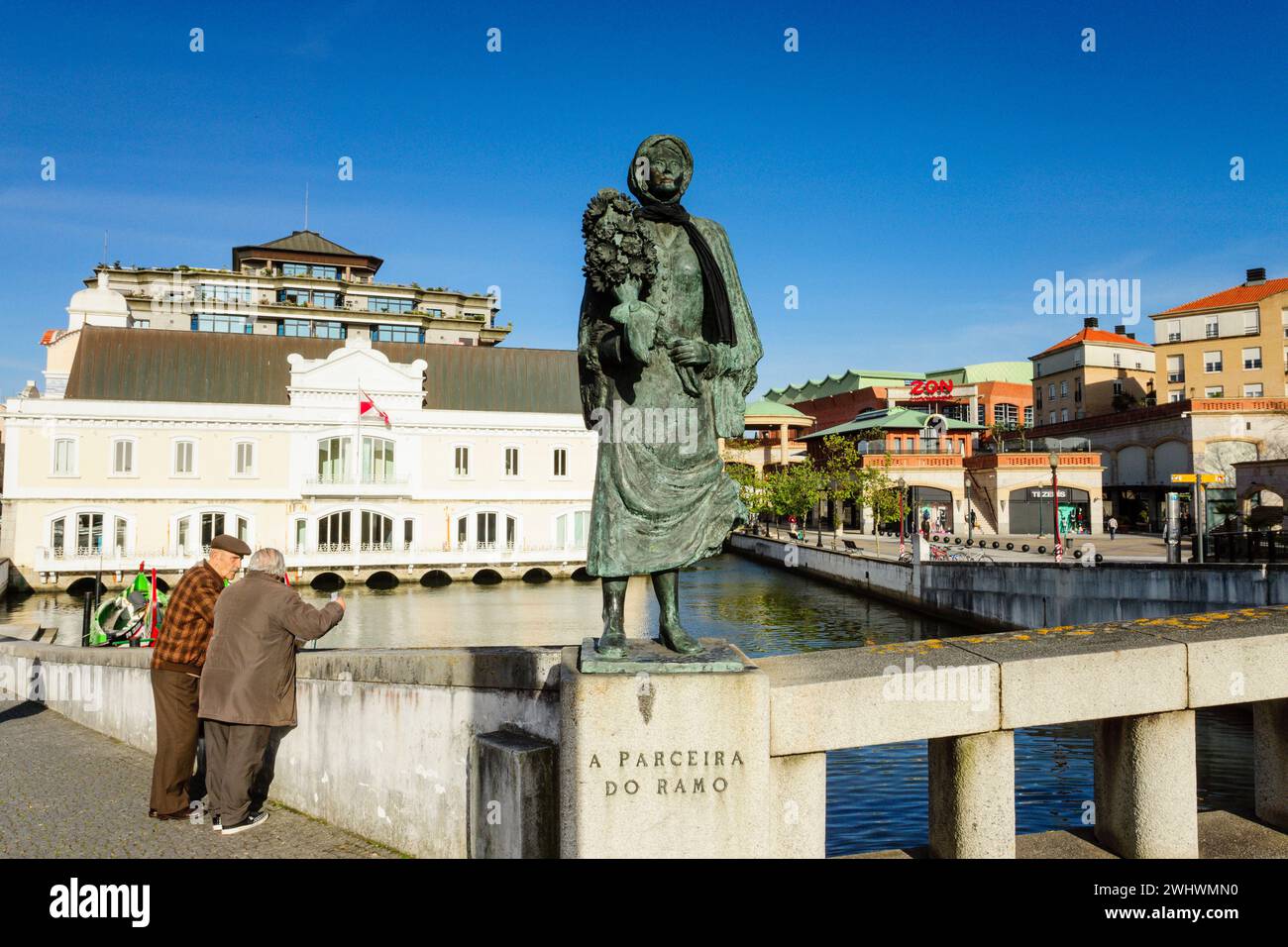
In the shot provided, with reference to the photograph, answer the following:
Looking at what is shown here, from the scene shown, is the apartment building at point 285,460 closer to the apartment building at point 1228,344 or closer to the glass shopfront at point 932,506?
the glass shopfront at point 932,506

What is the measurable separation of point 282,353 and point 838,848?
4757 centimetres

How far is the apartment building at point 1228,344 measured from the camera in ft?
231

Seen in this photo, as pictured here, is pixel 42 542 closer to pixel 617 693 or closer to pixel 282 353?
pixel 282 353

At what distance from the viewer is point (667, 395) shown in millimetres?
4996

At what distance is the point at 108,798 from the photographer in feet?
23.5

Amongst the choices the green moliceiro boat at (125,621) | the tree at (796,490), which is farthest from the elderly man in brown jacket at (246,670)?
the tree at (796,490)

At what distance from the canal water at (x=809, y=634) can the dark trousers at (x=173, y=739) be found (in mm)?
6894

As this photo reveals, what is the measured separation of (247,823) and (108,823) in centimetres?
104

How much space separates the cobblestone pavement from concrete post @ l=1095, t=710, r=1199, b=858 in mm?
4401

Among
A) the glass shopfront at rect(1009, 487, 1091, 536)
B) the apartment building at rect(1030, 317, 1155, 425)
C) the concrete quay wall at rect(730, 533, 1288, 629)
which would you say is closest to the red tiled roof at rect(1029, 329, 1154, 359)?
the apartment building at rect(1030, 317, 1155, 425)

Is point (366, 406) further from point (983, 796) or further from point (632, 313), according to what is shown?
point (983, 796)

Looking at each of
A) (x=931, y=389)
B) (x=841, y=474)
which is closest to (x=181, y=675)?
(x=841, y=474)

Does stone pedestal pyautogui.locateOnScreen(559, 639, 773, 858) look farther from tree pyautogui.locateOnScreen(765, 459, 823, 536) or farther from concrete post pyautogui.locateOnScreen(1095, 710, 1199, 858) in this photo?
tree pyautogui.locateOnScreen(765, 459, 823, 536)

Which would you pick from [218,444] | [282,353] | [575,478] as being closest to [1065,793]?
[575,478]
